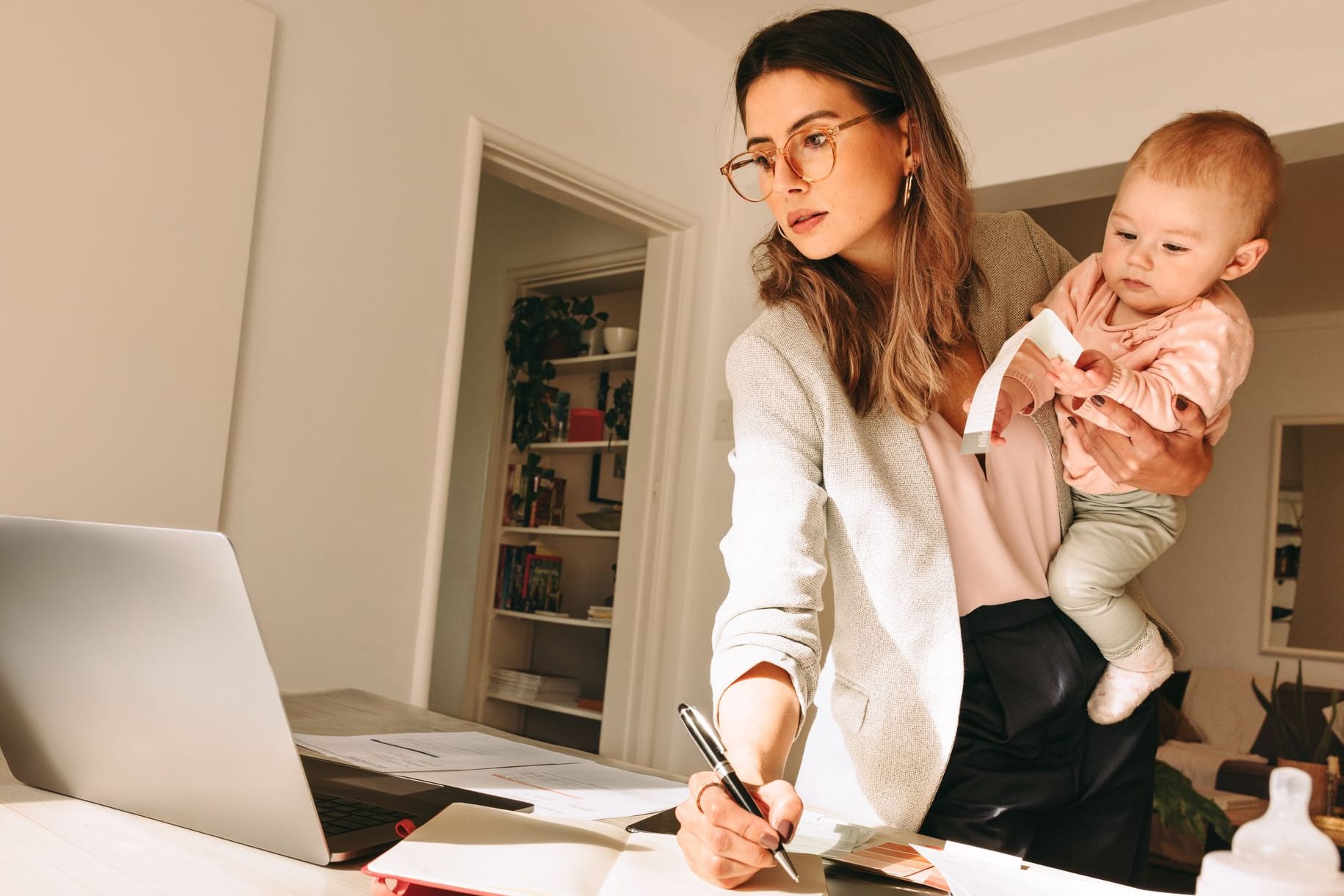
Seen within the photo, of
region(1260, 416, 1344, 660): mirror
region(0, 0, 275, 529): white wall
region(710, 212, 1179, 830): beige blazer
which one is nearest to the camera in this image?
region(710, 212, 1179, 830): beige blazer

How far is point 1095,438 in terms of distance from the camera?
129 centimetres

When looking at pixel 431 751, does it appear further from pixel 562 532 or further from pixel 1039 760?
pixel 562 532

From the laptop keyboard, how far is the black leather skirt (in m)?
0.68

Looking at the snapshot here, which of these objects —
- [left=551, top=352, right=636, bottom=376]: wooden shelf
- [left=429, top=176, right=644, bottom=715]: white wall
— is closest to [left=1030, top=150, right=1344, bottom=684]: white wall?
[left=551, top=352, right=636, bottom=376]: wooden shelf

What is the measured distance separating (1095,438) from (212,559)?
3.37 ft

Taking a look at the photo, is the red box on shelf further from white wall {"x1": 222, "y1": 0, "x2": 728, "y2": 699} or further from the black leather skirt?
the black leather skirt

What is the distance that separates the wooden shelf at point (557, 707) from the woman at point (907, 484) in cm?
339

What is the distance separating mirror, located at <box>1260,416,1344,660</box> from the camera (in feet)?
21.4

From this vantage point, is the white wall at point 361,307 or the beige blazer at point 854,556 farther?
the white wall at point 361,307

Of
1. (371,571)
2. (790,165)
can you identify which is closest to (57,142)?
(371,571)

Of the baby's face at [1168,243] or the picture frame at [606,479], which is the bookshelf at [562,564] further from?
the baby's face at [1168,243]

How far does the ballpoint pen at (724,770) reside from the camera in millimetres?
703

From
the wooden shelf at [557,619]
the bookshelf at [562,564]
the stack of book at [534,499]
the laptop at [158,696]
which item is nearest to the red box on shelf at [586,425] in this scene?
the bookshelf at [562,564]

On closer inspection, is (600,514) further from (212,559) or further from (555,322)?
(212,559)
